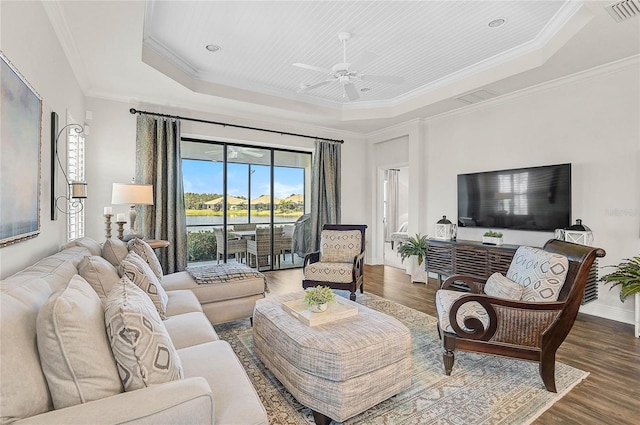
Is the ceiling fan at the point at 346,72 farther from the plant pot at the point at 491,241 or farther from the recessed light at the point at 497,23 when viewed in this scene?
the plant pot at the point at 491,241

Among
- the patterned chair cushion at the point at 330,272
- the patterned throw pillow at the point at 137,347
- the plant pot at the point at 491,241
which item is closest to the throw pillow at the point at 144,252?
the patterned throw pillow at the point at 137,347

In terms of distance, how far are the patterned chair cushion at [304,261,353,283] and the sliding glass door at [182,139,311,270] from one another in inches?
81.5

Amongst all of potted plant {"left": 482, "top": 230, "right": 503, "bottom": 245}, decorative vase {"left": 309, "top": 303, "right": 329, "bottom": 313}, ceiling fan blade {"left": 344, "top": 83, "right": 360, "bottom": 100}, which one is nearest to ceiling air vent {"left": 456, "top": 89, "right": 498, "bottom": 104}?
ceiling fan blade {"left": 344, "top": 83, "right": 360, "bottom": 100}

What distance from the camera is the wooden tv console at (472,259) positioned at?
13.3ft

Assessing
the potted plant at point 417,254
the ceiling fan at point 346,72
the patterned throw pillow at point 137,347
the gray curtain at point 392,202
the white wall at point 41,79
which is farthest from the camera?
the gray curtain at point 392,202

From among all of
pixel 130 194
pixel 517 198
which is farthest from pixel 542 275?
pixel 130 194

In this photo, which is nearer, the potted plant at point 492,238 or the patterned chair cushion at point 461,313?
the patterned chair cushion at point 461,313

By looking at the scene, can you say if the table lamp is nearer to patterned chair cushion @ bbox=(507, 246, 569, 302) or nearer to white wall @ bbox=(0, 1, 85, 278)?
white wall @ bbox=(0, 1, 85, 278)

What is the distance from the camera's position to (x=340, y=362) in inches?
70.5

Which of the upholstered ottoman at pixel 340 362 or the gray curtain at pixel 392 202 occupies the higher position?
the gray curtain at pixel 392 202

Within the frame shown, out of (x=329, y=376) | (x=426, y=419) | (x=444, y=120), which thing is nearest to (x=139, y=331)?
(x=329, y=376)

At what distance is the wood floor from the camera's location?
1.94 meters

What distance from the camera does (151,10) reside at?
2.95m

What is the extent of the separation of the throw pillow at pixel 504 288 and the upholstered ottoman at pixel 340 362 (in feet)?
3.13
